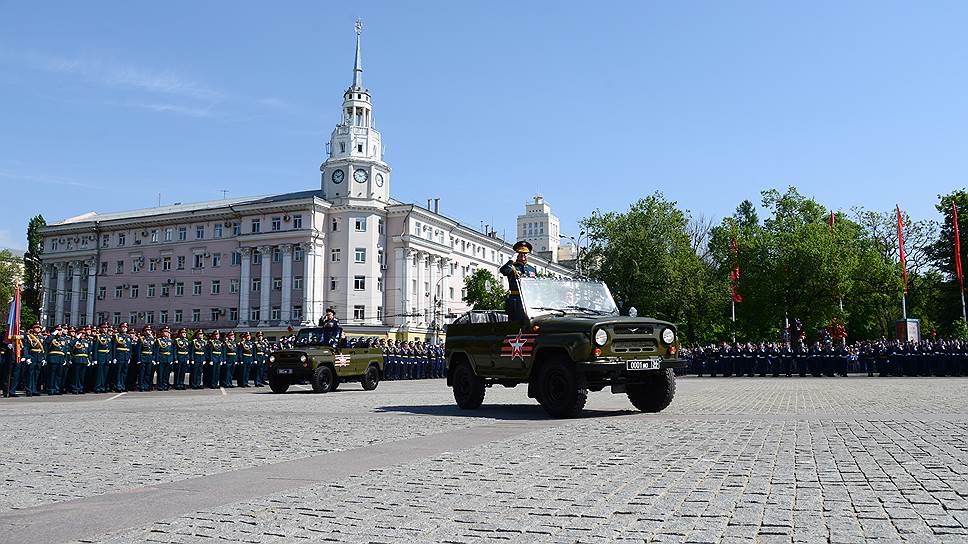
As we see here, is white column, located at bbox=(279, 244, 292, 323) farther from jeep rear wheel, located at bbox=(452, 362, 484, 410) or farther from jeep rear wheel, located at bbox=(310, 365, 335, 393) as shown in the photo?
jeep rear wheel, located at bbox=(452, 362, 484, 410)

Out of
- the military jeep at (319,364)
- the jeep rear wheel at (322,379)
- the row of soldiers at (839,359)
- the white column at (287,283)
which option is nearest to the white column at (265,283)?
the white column at (287,283)

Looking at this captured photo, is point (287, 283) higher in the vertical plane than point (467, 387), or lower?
higher

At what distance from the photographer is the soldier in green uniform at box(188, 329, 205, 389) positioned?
88.6 ft

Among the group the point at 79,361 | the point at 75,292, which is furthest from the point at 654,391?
the point at 75,292

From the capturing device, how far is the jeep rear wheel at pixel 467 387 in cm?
1492

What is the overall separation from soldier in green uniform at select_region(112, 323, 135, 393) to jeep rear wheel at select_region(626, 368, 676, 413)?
661 inches

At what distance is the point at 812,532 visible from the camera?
4582mm

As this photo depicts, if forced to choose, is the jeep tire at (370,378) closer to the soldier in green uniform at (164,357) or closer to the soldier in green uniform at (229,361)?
the soldier in green uniform at (229,361)

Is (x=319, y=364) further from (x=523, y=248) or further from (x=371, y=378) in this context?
(x=523, y=248)

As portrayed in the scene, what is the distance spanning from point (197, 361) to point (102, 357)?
3726 mm

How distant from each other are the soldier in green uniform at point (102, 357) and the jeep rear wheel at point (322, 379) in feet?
20.8

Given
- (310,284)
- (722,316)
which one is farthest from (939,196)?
(310,284)

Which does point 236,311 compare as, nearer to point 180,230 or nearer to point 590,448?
point 180,230

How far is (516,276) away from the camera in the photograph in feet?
47.3
